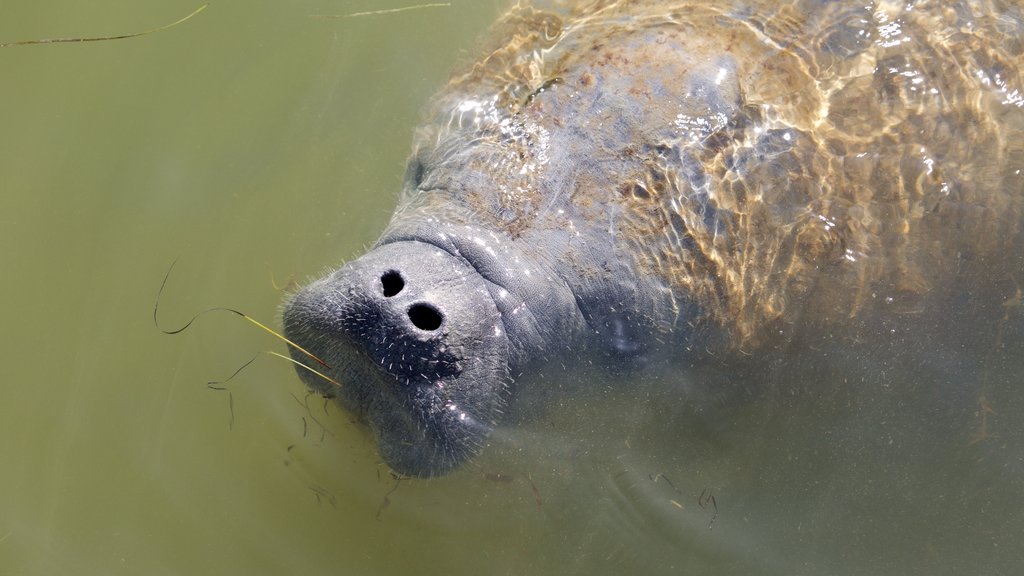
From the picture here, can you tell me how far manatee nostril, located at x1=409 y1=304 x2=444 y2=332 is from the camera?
328 cm

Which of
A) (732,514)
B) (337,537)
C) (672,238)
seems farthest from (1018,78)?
(337,537)

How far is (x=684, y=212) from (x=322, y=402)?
2.53 metres

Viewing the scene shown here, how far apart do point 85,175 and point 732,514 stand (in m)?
4.93

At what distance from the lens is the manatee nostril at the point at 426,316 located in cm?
328

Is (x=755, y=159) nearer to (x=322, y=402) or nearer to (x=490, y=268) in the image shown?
(x=490, y=268)

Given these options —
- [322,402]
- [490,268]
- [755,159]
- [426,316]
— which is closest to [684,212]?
[755,159]

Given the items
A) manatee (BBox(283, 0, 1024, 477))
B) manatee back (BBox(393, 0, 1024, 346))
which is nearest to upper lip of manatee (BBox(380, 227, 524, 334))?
manatee (BBox(283, 0, 1024, 477))

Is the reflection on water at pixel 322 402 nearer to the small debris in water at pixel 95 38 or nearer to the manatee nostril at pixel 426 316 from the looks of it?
the small debris in water at pixel 95 38

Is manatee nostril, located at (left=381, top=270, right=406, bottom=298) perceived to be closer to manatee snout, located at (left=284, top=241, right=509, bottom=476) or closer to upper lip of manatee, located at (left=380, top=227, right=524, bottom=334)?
manatee snout, located at (left=284, top=241, right=509, bottom=476)

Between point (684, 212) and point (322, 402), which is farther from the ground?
→ point (684, 212)

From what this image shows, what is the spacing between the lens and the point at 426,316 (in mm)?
3295

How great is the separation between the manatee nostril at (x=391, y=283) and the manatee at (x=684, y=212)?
0.03 ft

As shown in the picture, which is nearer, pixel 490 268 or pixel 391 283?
pixel 391 283

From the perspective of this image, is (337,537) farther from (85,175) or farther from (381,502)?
(85,175)
